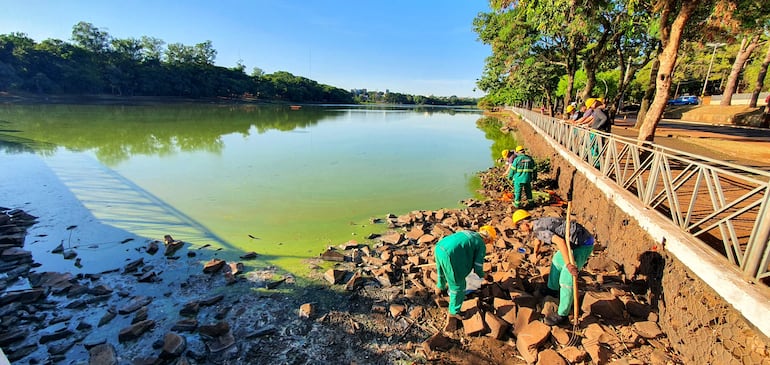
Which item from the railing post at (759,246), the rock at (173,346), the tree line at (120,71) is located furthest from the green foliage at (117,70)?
the railing post at (759,246)

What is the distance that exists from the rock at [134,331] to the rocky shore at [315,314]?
0.5 inches

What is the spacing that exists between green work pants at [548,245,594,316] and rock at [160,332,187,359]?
408 cm

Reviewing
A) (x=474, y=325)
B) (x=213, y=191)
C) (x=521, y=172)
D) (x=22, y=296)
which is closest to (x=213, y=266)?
(x=22, y=296)

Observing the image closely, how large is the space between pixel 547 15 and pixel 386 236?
6985 millimetres

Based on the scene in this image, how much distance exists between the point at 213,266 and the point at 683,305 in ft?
19.1

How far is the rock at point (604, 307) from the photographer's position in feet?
12.0

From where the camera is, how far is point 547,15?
8531 millimetres

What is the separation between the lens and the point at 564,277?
3629 mm

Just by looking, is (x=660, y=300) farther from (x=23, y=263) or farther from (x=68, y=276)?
(x=23, y=263)

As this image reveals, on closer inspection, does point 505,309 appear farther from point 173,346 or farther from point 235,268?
point 235,268

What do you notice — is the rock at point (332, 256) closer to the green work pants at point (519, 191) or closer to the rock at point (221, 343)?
the rock at point (221, 343)

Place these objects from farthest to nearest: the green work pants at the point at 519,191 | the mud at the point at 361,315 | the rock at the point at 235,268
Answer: the green work pants at the point at 519,191
the rock at the point at 235,268
the mud at the point at 361,315

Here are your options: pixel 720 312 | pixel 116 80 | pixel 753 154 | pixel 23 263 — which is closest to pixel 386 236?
pixel 720 312

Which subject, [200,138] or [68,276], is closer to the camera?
[68,276]
